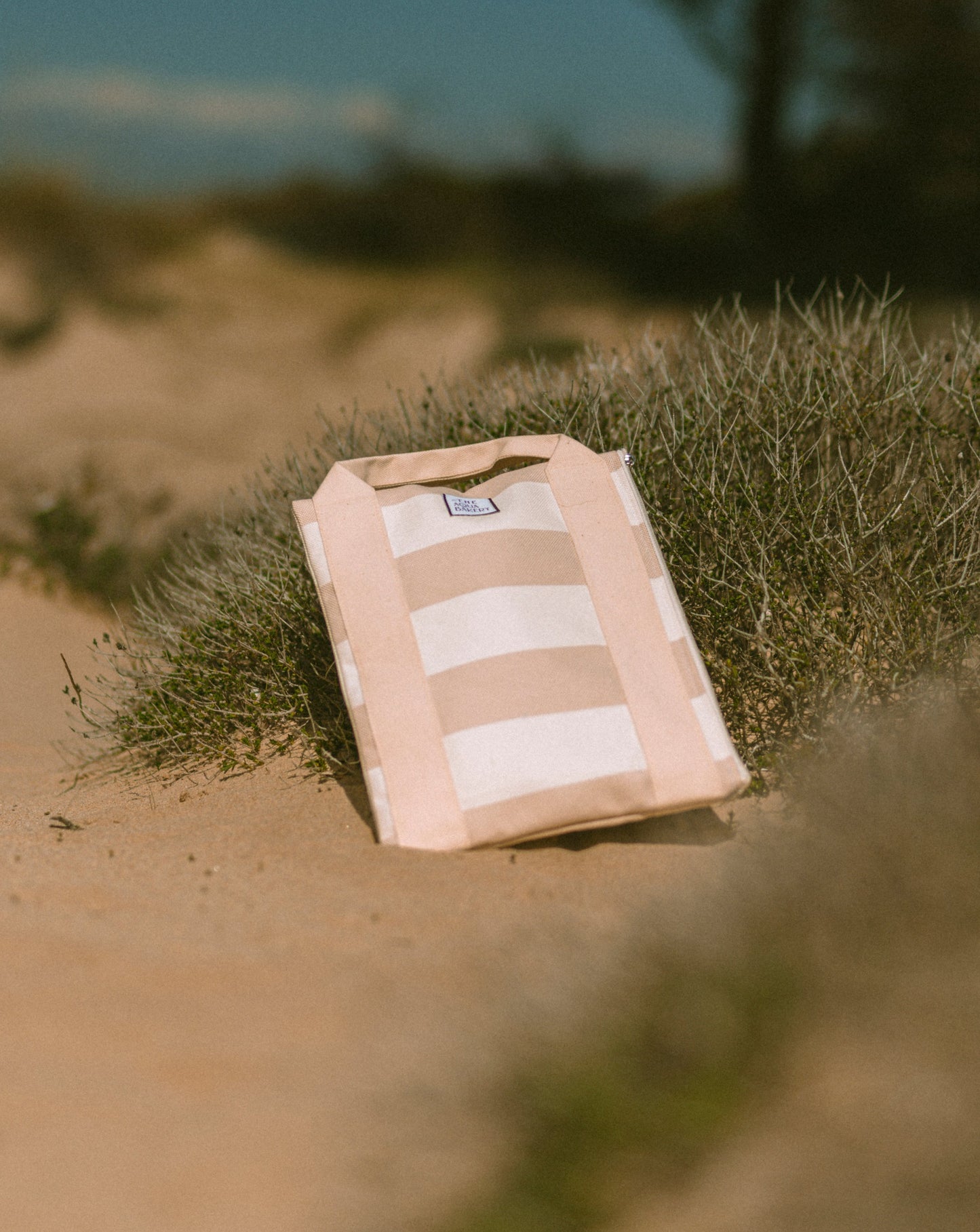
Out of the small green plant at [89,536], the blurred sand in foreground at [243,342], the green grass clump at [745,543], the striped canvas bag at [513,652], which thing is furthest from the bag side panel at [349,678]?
the blurred sand in foreground at [243,342]

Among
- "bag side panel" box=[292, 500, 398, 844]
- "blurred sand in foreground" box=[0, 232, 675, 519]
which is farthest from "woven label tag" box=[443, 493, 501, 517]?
"blurred sand in foreground" box=[0, 232, 675, 519]

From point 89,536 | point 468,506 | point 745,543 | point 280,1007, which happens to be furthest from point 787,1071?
point 89,536

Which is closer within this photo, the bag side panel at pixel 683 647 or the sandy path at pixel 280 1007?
the sandy path at pixel 280 1007

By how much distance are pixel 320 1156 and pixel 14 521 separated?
5.76m

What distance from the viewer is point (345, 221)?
1093 centimetres

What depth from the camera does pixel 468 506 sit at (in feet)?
7.99

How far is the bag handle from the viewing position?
2547 mm

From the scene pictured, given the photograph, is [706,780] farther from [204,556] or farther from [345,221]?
[345,221]

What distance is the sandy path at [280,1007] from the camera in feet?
4.19

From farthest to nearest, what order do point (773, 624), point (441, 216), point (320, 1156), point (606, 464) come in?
point (441, 216), point (773, 624), point (606, 464), point (320, 1156)

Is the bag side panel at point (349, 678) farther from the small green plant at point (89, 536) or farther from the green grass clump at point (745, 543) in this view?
the small green plant at point (89, 536)

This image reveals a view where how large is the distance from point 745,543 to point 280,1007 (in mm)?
1860

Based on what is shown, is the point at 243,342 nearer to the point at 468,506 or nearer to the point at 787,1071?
the point at 468,506

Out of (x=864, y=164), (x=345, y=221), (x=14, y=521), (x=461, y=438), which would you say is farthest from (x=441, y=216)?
(x=461, y=438)
